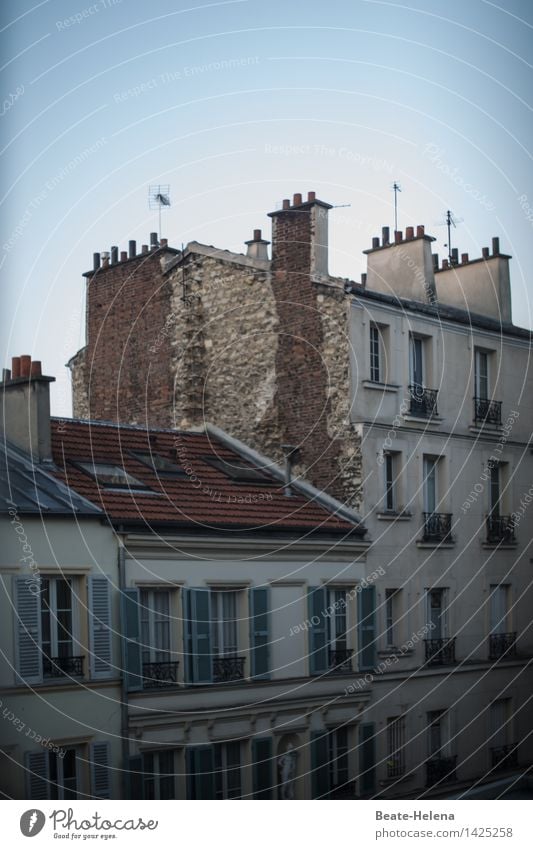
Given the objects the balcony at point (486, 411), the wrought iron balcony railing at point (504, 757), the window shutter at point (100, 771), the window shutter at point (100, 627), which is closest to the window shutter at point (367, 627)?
the wrought iron balcony railing at point (504, 757)

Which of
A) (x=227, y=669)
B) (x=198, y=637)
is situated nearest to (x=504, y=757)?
(x=227, y=669)

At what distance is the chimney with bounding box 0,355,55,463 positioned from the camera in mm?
14969

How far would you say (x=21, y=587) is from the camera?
13078 millimetres

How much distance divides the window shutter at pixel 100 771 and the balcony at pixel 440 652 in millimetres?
5195

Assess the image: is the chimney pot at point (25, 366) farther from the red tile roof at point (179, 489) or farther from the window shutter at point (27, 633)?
the window shutter at point (27, 633)

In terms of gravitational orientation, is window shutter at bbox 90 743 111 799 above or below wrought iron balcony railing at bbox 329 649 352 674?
below

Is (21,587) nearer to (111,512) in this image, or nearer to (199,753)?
(111,512)

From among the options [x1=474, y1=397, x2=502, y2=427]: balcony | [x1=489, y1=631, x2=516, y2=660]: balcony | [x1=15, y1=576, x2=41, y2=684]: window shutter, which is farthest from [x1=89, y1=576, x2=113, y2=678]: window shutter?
[x1=474, y1=397, x2=502, y2=427]: balcony

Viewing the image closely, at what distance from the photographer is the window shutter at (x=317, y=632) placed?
52.7 ft

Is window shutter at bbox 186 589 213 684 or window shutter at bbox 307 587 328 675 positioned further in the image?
window shutter at bbox 307 587 328 675

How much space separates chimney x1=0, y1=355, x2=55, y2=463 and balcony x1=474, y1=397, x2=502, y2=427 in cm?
610

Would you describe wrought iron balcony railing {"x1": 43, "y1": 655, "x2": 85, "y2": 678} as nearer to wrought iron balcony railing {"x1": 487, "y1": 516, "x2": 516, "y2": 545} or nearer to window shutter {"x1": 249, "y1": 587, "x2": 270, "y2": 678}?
window shutter {"x1": 249, "y1": 587, "x2": 270, "y2": 678}

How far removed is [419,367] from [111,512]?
5481 mm
